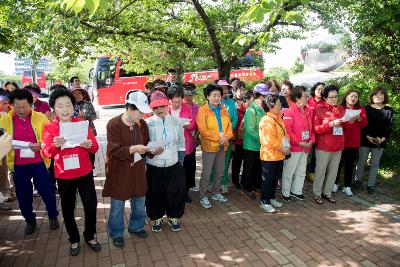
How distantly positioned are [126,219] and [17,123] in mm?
1979

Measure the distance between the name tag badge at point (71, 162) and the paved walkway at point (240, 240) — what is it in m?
1.08

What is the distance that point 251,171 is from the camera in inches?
205

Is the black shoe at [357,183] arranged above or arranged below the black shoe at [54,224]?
above

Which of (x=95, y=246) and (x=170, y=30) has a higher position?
(x=170, y=30)

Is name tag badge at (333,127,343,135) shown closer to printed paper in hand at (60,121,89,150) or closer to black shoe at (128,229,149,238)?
black shoe at (128,229,149,238)

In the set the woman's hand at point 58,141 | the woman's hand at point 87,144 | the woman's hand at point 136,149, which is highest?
the woman's hand at point 58,141

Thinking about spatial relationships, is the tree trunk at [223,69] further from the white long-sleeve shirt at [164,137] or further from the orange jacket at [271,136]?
the white long-sleeve shirt at [164,137]

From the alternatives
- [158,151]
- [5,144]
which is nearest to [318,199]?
[158,151]

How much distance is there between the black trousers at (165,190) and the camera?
3928mm

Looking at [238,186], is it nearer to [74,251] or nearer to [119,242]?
[119,242]

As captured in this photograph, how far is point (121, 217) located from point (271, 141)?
7.82 ft

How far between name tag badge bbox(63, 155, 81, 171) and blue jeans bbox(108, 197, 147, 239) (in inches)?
23.9

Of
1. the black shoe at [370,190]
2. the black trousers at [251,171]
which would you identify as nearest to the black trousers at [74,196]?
the black trousers at [251,171]

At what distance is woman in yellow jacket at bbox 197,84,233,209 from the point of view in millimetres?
4699
